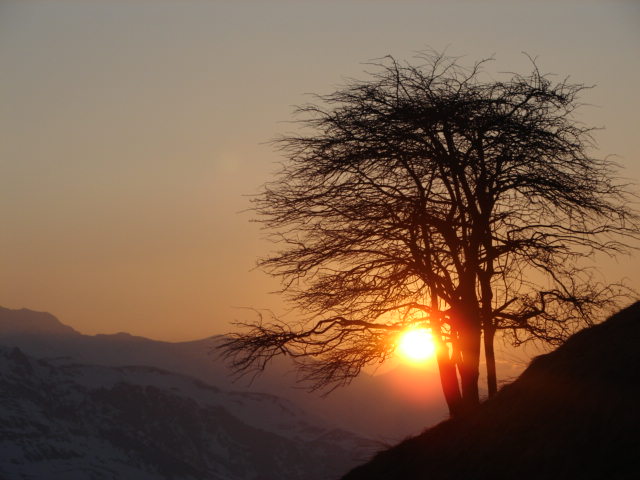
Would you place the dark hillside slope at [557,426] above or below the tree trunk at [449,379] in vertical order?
below

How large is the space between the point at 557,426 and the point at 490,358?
17.4 ft

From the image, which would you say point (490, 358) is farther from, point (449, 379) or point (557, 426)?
point (557, 426)

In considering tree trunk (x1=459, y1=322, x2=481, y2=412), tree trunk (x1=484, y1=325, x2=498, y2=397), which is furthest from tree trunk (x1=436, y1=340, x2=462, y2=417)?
tree trunk (x1=484, y1=325, x2=498, y2=397)

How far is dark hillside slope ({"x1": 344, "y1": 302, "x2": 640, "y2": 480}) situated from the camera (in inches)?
481

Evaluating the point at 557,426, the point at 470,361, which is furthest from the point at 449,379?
the point at 557,426

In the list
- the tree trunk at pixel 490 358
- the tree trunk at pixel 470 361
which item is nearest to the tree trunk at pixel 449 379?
the tree trunk at pixel 470 361

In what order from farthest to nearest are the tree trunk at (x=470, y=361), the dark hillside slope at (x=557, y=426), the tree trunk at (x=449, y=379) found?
the tree trunk at (x=449, y=379) → the tree trunk at (x=470, y=361) → the dark hillside slope at (x=557, y=426)

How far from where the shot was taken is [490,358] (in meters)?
18.7

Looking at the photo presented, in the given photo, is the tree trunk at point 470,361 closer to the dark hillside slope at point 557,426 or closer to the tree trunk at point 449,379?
the tree trunk at point 449,379

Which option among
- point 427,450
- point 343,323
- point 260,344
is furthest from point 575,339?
point 260,344

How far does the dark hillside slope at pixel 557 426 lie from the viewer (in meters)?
12.2

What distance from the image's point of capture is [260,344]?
18.3 m

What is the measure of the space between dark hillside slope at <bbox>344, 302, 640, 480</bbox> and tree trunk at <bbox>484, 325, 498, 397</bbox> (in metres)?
1.66

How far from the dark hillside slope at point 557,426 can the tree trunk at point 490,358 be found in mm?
1662
